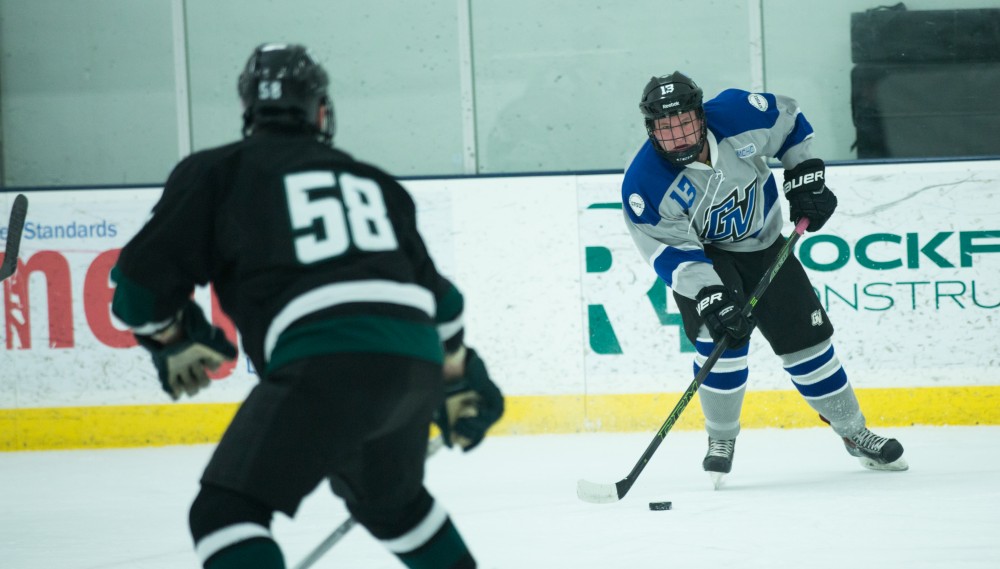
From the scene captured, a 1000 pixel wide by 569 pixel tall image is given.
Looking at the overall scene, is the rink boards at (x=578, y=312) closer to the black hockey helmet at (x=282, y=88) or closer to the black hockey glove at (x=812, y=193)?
the black hockey glove at (x=812, y=193)

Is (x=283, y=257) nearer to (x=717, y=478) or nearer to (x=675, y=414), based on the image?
(x=675, y=414)

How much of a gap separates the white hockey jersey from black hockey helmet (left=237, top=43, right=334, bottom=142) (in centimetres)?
171

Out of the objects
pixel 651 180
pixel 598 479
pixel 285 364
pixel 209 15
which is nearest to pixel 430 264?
pixel 285 364

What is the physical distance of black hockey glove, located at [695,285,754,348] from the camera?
9.75 feet

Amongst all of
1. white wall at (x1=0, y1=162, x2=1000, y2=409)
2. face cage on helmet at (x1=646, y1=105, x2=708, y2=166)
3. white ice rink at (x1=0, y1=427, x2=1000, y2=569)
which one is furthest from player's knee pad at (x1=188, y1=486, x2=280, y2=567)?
white wall at (x1=0, y1=162, x2=1000, y2=409)

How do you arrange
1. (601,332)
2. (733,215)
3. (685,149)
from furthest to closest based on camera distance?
1. (601,332)
2. (733,215)
3. (685,149)

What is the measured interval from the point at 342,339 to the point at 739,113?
2087mm

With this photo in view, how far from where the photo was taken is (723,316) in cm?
298

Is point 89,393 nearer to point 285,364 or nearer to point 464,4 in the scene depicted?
point 464,4

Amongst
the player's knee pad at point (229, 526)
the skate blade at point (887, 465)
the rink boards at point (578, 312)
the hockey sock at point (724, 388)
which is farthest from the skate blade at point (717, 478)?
the player's knee pad at point (229, 526)

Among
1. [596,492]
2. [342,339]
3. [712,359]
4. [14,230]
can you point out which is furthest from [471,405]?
[14,230]

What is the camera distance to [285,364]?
4.42ft

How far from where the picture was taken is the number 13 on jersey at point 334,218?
4.54 ft

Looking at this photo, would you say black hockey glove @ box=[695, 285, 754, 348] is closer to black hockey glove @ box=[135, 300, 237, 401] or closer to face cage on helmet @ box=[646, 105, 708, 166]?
face cage on helmet @ box=[646, 105, 708, 166]
